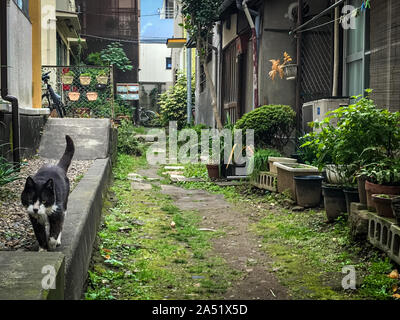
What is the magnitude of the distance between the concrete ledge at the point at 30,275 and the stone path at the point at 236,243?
1358 millimetres

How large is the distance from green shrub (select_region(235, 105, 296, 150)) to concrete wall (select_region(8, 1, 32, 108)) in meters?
3.54

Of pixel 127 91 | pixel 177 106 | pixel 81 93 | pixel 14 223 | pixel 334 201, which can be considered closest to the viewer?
pixel 14 223

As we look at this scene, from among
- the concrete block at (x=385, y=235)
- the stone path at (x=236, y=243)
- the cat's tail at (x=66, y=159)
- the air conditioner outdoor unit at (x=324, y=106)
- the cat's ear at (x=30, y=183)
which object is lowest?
the stone path at (x=236, y=243)

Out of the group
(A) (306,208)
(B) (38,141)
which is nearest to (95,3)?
(B) (38,141)

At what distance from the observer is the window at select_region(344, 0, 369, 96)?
22.4ft

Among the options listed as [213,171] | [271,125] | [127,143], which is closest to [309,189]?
[271,125]

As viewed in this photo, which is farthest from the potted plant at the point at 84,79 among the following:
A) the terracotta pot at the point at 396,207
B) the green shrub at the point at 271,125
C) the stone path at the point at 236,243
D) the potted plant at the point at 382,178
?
the terracotta pot at the point at 396,207

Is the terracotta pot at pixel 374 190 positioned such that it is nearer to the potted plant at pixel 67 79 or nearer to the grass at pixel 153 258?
the grass at pixel 153 258

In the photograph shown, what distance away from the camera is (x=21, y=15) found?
759 centimetres

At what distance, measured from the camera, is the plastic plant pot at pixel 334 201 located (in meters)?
5.14

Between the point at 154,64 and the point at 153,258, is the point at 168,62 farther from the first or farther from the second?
the point at 153,258

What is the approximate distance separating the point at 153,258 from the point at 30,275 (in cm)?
203

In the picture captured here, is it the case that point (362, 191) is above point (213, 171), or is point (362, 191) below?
above

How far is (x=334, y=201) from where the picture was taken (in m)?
5.17
